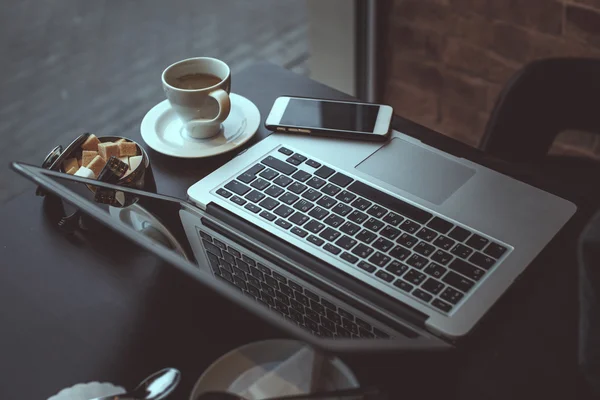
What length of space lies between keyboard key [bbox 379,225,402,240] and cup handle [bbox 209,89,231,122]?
0.28 meters

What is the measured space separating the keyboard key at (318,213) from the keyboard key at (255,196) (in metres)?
0.07

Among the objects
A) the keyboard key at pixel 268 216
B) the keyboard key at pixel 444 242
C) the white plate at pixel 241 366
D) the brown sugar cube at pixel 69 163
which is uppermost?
the brown sugar cube at pixel 69 163

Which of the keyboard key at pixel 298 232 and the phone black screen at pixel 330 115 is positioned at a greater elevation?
the phone black screen at pixel 330 115

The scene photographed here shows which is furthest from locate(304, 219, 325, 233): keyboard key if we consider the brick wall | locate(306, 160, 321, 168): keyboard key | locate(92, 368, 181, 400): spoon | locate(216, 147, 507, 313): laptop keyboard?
the brick wall

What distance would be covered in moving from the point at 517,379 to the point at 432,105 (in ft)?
3.71

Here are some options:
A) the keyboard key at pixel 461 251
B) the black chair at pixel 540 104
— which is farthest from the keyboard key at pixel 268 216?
the black chair at pixel 540 104

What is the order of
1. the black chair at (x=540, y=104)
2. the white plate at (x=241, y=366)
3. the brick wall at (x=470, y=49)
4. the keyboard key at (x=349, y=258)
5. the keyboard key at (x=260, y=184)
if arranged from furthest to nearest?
the brick wall at (x=470, y=49) → the black chair at (x=540, y=104) → the keyboard key at (x=260, y=184) → the keyboard key at (x=349, y=258) → the white plate at (x=241, y=366)

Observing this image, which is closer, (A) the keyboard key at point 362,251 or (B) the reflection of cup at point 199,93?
(A) the keyboard key at point 362,251

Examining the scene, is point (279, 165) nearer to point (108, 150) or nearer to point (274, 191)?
point (274, 191)

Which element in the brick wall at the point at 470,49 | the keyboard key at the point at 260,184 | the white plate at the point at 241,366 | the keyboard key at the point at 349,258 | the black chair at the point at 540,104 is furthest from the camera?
the brick wall at the point at 470,49

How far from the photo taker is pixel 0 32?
6.77 ft

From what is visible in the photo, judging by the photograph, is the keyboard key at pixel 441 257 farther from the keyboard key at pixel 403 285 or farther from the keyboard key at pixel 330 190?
the keyboard key at pixel 330 190

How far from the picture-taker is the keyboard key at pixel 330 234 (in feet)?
2.43

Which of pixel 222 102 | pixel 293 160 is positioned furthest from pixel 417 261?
pixel 222 102
